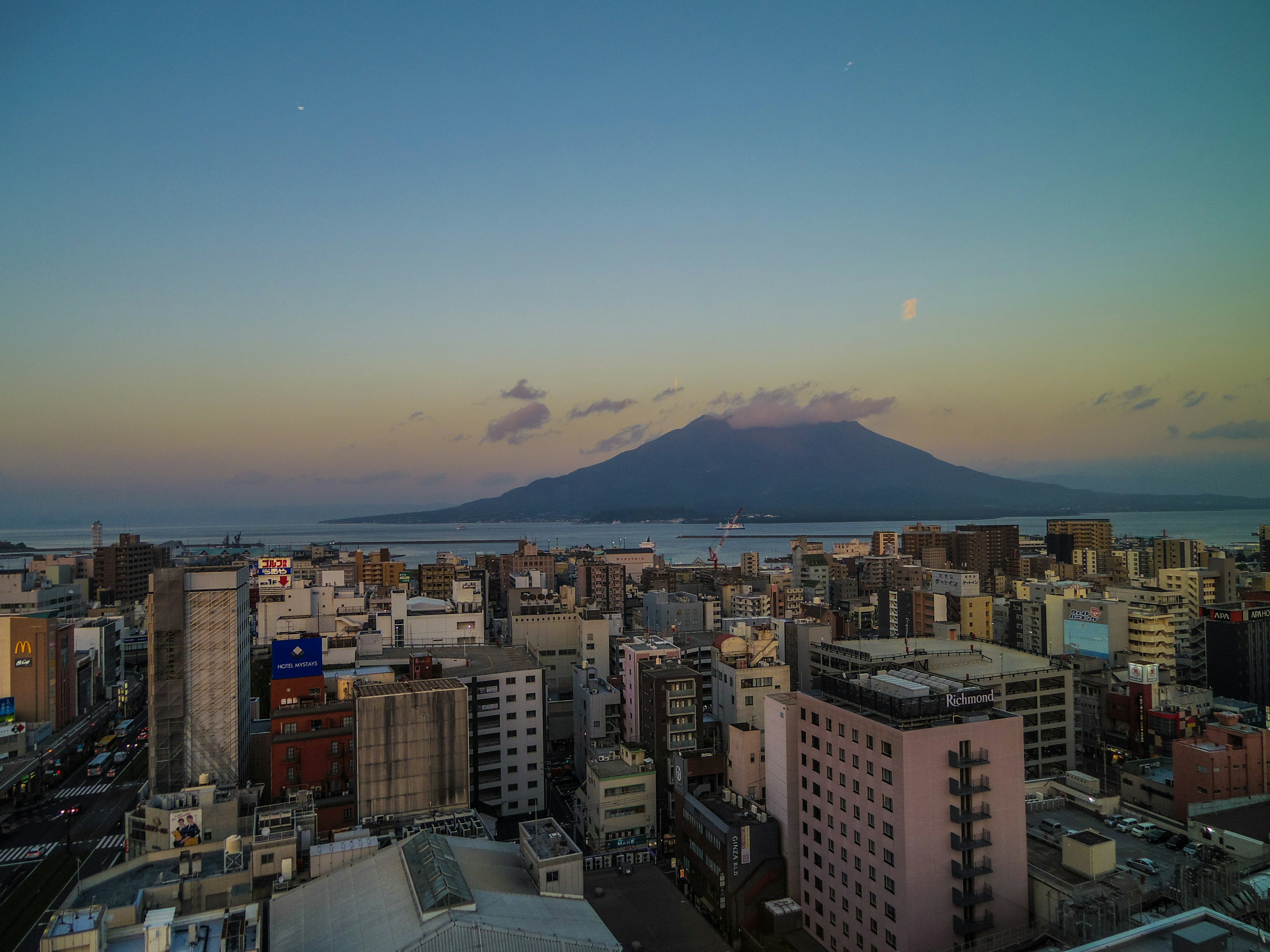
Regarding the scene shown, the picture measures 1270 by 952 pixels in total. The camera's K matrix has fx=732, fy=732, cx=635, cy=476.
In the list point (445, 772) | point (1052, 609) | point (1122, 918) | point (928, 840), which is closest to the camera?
point (1122, 918)

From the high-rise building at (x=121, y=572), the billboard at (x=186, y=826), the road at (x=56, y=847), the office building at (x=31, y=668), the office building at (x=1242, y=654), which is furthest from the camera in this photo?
the high-rise building at (x=121, y=572)

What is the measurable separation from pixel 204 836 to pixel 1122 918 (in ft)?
54.9

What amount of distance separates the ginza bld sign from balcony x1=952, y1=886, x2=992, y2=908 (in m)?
3.09

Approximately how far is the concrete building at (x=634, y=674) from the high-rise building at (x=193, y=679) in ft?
37.6

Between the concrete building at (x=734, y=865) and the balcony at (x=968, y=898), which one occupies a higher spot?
the balcony at (x=968, y=898)

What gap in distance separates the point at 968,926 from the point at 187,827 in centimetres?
1501

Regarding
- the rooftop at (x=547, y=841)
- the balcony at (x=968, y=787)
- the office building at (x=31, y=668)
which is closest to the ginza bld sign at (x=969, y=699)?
the balcony at (x=968, y=787)

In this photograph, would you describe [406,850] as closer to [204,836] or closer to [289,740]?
[204,836]

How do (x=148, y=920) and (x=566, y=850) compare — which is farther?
(x=566, y=850)

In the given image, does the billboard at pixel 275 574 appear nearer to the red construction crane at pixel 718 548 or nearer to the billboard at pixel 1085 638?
the billboard at pixel 1085 638

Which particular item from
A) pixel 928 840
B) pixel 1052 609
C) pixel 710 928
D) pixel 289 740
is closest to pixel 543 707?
pixel 289 740

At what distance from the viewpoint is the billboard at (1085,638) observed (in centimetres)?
3106

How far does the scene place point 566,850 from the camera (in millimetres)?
12852

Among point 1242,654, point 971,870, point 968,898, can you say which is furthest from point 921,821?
point 1242,654
